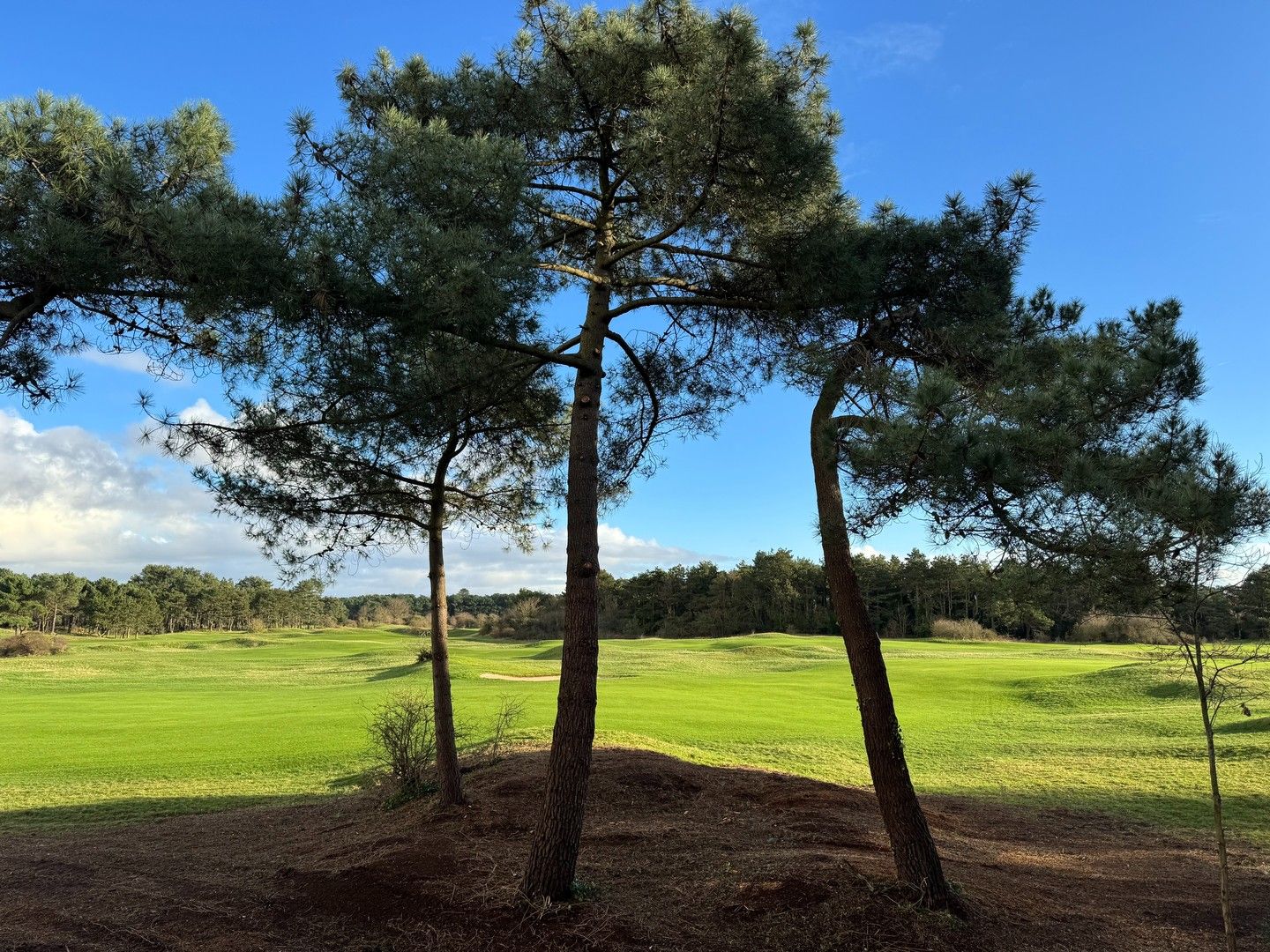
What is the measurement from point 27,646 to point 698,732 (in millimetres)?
41472

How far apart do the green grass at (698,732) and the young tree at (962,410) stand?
254 inches

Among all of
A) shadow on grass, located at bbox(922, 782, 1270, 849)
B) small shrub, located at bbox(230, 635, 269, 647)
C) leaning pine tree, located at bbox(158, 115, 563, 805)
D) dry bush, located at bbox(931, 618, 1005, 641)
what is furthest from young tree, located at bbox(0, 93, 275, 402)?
small shrub, located at bbox(230, 635, 269, 647)

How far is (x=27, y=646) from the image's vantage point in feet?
131

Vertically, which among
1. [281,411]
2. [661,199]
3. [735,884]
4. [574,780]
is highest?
[661,199]

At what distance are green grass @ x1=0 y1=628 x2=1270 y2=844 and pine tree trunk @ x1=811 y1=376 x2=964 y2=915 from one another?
5958 millimetres

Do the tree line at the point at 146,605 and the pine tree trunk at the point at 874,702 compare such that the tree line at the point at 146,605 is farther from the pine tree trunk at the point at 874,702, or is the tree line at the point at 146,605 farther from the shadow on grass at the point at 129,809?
the pine tree trunk at the point at 874,702

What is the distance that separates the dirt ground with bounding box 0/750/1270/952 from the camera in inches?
200

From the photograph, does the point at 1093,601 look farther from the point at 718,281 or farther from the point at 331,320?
the point at 331,320

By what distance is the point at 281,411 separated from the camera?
6.91 m

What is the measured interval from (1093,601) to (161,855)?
28.8 feet

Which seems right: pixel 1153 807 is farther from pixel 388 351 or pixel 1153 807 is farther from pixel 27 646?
pixel 27 646

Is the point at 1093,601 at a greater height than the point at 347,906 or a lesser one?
greater

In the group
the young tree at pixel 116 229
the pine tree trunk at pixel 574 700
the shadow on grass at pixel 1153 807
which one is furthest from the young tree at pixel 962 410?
the shadow on grass at pixel 1153 807

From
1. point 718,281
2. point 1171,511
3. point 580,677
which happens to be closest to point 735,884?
point 580,677
